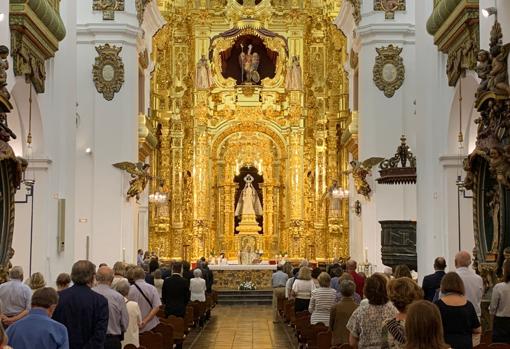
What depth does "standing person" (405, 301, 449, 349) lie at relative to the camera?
21.0ft

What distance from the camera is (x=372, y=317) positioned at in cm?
926

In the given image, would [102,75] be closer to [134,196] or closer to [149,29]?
[134,196]

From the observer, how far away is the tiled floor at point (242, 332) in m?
20.1

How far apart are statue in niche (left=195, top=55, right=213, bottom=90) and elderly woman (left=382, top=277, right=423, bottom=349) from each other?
3295 cm

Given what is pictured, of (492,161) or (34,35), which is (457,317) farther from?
(34,35)

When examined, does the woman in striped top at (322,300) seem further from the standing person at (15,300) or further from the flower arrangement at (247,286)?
the flower arrangement at (247,286)

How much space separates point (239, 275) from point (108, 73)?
9.76 meters

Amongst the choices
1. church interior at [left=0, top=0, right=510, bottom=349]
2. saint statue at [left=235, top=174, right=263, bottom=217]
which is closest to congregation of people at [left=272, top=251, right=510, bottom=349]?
church interior at [left=0, top=0, right=510, bottom=349]

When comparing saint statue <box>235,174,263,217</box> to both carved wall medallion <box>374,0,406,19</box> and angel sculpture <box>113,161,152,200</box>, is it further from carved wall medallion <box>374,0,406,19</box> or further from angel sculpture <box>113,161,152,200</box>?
carved wall medallion <box>374,0,406,19</box>

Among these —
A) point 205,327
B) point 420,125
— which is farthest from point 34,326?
point 205,327

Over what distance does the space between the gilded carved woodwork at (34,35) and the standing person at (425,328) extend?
13.7 metres

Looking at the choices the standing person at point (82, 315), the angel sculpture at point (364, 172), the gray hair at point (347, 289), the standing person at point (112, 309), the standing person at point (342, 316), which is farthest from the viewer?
the angel sculpture at point (364, 172)

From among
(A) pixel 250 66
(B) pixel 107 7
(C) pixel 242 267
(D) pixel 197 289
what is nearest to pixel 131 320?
(D) pixel 197 289

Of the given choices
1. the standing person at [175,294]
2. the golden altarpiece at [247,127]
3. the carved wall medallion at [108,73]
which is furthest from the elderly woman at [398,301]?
the golden altarpiece at [247,127]
